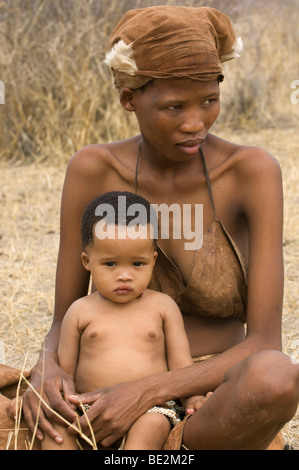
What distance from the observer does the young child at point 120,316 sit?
262cm

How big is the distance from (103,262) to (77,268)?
0.42 meters

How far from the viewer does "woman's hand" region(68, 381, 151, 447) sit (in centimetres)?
243

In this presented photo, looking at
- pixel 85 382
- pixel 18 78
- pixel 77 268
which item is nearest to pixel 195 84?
pixel 77 268

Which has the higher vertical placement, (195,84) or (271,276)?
(195,84)

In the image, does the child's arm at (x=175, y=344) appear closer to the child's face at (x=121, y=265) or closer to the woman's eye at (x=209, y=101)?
the child's face at (x=121, y=265)

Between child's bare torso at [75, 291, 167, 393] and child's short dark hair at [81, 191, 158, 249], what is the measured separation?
0.25 m

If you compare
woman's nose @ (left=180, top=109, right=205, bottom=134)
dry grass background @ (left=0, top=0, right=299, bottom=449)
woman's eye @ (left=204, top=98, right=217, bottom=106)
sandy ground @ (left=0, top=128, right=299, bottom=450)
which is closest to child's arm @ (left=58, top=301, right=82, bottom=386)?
sandy ground @ (left=0, top=128, right=299, bottom=450)

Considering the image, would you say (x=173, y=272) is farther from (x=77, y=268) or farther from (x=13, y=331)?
(x=13, y=331)

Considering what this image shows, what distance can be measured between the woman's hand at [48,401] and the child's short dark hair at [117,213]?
47cm

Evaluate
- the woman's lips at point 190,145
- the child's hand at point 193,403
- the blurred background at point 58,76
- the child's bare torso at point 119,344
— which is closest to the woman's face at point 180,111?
the woman's lips at point 190,145

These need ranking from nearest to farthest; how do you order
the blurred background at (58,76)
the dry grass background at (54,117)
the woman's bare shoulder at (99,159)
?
the woman's bare shoulder at (99,159), the dry grass background at (54,117), the blurred background at (58,76)

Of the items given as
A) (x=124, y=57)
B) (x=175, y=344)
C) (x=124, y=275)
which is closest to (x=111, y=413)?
(x=175, y=344)

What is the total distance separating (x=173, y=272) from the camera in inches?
115

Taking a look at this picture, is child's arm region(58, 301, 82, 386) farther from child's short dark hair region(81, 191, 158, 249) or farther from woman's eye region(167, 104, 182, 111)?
woman's eye region(167, 104, 182, 111)
